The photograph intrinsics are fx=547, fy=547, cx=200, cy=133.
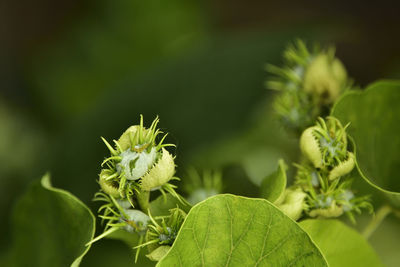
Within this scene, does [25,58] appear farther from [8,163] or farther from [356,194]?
[356,194]

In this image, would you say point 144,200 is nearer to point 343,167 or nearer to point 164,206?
point 164,206

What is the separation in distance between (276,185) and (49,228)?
9.2 inches

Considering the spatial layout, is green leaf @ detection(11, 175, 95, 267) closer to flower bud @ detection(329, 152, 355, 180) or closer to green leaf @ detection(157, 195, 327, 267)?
green leaf @ detection(157, 195, 327, 267)

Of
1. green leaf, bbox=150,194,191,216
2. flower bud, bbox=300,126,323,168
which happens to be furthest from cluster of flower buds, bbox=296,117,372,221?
green leaf, bbox=150,194,191,216

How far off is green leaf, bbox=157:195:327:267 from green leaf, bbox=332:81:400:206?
0.13 metres

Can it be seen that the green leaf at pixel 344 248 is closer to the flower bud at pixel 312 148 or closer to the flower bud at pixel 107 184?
the flower bud at pixel 312 148

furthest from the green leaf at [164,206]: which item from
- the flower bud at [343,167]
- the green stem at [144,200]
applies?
the flower bud at [343,167]

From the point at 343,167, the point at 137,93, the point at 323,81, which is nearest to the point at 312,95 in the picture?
the point at 323,81

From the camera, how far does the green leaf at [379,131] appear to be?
0.50 meters

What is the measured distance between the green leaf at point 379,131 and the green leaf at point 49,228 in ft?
0.82

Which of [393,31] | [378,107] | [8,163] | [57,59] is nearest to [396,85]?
[378,107]

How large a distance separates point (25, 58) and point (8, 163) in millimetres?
714

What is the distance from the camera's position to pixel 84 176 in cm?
82

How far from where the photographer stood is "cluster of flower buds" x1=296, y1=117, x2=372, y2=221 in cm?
44
